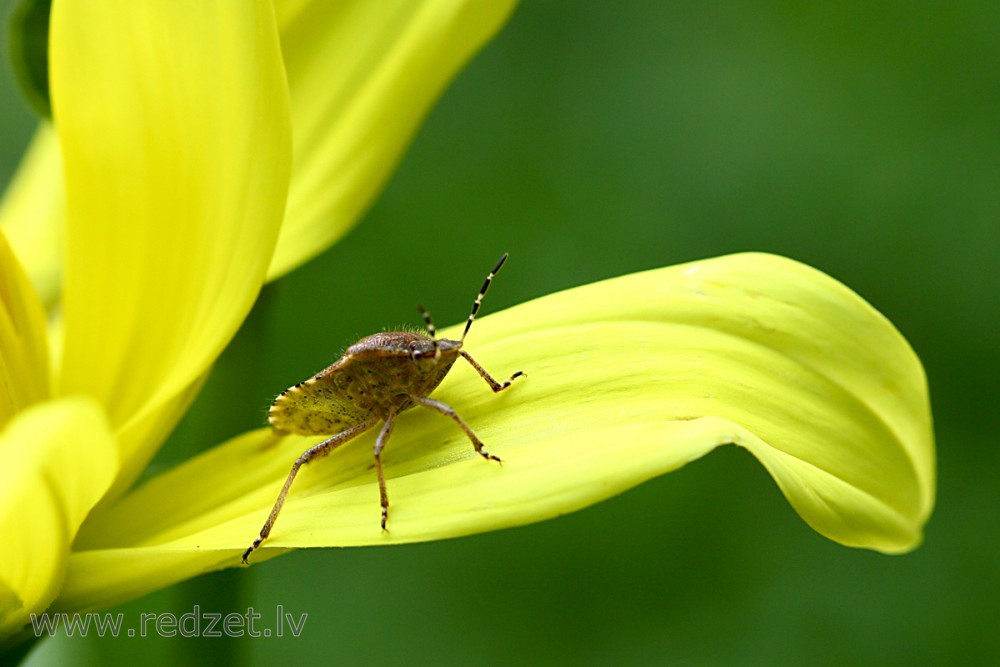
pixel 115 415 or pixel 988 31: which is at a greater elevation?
pixel 988 31

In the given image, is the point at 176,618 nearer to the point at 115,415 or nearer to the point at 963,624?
the point at 115,415

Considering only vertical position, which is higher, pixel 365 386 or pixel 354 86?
pixel 354 86

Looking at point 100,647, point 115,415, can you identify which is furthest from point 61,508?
point 100,647

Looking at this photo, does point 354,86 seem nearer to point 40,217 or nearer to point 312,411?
point 312,411

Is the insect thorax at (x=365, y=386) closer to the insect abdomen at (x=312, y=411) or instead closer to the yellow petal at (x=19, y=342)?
the insect abdomen at (x=312, y=411)

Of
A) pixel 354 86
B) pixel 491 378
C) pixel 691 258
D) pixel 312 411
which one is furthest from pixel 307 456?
pixel 691 258
